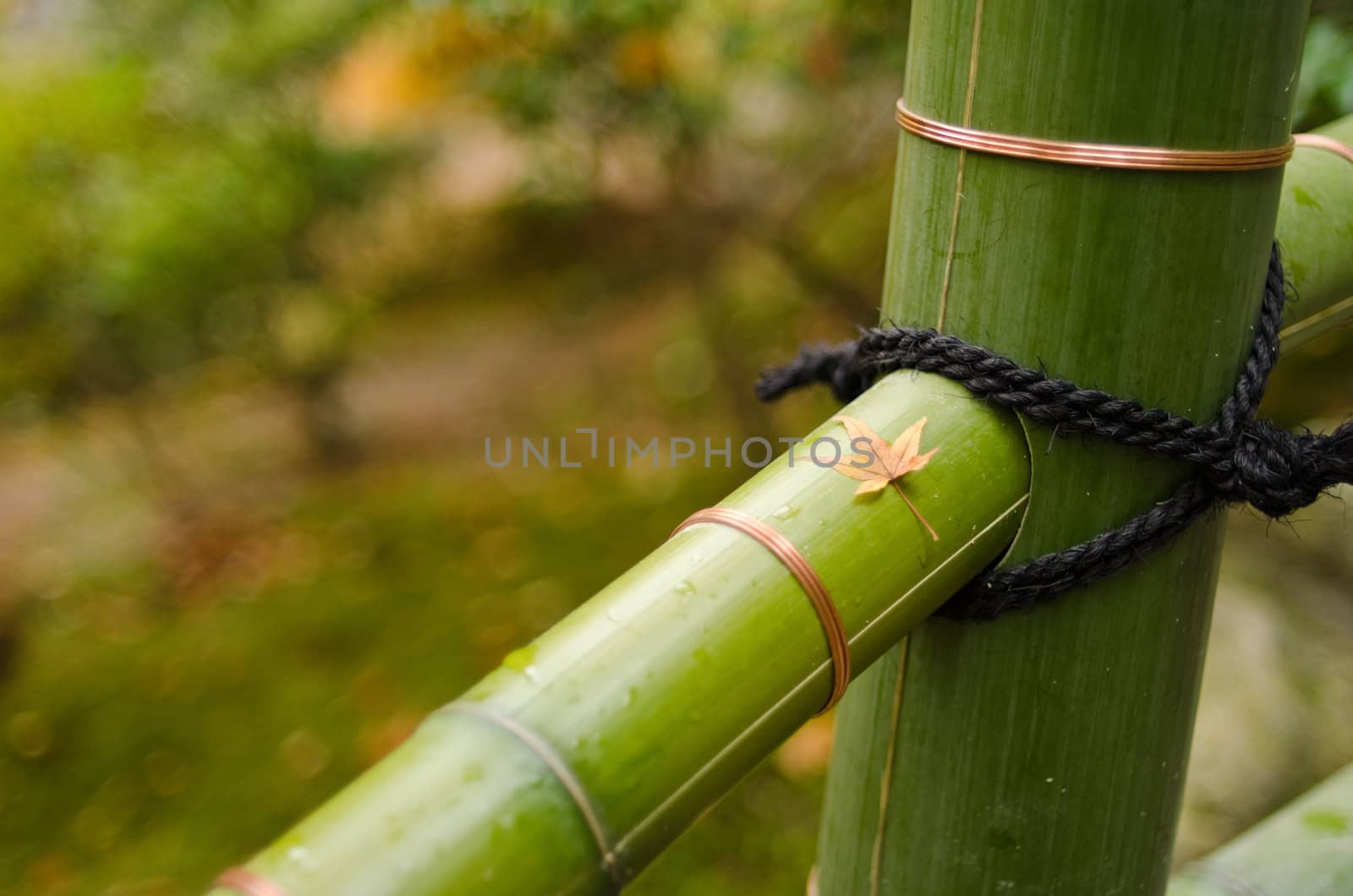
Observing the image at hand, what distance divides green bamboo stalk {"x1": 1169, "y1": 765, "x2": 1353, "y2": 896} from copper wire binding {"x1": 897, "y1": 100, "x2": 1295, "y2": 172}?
2.21 ft

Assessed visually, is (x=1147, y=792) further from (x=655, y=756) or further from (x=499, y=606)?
(x=499, y=606)

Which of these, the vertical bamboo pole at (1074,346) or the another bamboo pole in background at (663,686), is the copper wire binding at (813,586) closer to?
the another bamboo pole in background at (663,686)

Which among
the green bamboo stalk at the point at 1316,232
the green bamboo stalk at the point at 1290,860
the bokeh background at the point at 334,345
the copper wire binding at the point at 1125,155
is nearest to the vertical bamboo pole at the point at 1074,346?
the copper wire binding at the point at 1125,155

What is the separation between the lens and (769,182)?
3.30 meters

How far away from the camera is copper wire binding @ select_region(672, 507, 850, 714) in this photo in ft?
1.85

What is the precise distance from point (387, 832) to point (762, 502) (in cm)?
25

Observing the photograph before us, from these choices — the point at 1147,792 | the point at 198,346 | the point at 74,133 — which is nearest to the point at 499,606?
the point at 198,346

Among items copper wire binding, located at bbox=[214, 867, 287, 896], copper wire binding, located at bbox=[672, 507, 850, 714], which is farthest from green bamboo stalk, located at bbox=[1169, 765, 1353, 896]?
copper wire binding, located at bbox=[214, 867, 287, 896]

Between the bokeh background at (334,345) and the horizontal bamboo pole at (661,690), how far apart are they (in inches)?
61.0

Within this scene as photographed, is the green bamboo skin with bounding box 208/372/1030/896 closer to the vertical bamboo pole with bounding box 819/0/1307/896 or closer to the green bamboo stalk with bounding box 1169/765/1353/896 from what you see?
the vertical bamboo pole with bounding box 819/0/1307/896

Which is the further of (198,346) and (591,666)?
(198,346)

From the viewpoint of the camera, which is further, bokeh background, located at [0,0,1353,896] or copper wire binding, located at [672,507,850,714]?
bokeh background, located at [0,0,1353,896]

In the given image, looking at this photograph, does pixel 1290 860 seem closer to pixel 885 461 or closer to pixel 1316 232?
pixel 1316 232

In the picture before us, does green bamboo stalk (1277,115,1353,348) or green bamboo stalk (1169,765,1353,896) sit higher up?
green bamboo stalk (1277,115,1353,348)
